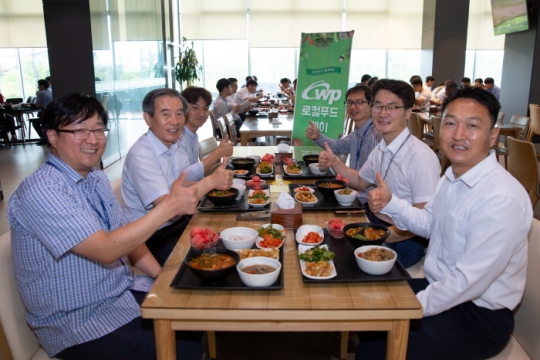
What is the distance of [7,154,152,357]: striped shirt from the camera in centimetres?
137

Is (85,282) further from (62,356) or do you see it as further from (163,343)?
(163,343)

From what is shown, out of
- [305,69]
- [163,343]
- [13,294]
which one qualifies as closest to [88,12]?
[305,69]

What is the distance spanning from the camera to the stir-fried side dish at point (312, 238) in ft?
5.76

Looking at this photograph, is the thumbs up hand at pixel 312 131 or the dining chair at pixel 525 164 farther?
the thumbs up hand at pixel 312 131

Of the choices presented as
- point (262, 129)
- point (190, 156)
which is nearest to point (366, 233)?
point (190, 156)

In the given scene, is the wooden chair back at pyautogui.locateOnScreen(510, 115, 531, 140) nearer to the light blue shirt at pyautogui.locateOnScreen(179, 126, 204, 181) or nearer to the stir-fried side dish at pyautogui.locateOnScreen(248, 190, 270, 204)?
the light blue shirt at pyautogui.locateOnScreen(179, 126, 204, 181)

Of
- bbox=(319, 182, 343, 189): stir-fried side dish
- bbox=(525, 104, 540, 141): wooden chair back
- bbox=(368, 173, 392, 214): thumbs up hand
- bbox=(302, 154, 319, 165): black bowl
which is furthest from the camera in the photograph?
bbox=(525, 104, 540, 141): wooden chair back

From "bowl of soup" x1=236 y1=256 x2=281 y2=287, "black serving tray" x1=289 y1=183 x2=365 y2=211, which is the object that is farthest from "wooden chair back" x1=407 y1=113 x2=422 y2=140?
"bowl of soup" x1=236 y1=256 x2=281 y2=287

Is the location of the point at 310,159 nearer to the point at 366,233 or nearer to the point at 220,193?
the point at 220,193

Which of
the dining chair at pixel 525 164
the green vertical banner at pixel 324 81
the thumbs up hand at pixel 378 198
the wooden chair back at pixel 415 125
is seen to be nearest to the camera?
the thumbs up hand at pixel 378 198

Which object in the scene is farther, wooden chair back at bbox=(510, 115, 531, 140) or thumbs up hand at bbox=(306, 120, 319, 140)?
wooden chair back at bbox=(510, 115, 531, 140)

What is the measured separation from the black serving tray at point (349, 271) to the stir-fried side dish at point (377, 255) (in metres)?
0.04

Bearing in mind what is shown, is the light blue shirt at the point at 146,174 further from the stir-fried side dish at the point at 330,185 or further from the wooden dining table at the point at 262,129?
the wooden dining table at the point at 262,129

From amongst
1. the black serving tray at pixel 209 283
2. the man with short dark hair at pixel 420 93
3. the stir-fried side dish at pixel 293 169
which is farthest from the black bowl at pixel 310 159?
the man with short dark hair at pixel 420 93
